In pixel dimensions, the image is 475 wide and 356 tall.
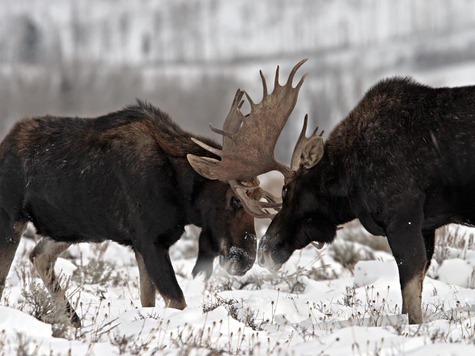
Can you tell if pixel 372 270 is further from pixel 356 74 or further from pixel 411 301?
pixel 356 74

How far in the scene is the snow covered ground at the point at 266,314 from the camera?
16.6 ft

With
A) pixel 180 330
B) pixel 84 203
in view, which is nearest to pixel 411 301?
pixel 180 330

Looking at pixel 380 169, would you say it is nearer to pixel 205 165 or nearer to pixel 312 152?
pixel 312 152

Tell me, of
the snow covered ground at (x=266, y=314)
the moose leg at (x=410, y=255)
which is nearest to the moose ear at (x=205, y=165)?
the snow covered ground at (x=266, y=314)

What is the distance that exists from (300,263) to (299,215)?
410cm

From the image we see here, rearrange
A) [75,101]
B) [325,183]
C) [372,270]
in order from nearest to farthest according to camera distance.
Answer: [325,183], [372,270], [75,101]

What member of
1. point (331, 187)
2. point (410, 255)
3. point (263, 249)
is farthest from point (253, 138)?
point (410, 255)

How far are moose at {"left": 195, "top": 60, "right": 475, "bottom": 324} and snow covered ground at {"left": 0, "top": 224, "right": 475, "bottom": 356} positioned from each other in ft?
1.96

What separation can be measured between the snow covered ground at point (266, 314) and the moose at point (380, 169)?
1.96ft

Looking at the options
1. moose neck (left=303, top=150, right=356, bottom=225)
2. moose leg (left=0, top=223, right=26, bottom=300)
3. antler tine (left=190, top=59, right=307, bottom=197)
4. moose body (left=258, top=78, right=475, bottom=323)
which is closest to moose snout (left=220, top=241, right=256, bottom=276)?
antler tine (left=190, top=59, right=307, bottom=197)

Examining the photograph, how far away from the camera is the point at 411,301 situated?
6383mm

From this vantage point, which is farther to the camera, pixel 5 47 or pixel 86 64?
pixel 5 47

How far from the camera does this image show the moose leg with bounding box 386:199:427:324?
6.39m

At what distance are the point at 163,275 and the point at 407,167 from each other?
228 cm
